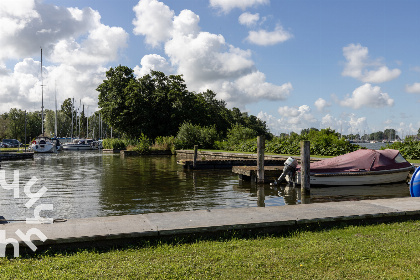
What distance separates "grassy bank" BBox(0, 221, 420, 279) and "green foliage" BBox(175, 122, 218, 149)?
42433 millimetres

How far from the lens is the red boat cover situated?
18594 millimetres

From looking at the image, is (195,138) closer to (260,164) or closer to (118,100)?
(118,100)

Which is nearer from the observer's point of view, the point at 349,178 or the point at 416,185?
the point at 416,185

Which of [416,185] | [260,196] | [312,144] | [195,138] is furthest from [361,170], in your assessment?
[195,138]

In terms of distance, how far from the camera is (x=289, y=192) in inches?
676

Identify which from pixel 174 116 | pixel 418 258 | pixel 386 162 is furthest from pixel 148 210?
pixel 174 116

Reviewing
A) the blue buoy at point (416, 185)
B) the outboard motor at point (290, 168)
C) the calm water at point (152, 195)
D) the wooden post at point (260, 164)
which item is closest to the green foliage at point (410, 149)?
the calm water at point (152, 195)

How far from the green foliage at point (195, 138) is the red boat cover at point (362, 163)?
30.4m

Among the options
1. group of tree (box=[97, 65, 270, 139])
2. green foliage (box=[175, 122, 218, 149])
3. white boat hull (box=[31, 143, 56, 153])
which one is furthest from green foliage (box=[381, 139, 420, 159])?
white boat hull (box=[31, 143, 56, 153])

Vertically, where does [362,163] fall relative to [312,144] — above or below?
below

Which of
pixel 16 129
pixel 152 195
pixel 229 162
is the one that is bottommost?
pixel 152 195

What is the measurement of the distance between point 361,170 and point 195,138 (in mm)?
33148

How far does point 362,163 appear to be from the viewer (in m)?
18.9

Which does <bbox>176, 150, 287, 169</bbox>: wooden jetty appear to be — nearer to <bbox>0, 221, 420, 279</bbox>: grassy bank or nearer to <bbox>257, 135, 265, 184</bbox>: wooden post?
<bbox>257, 135, 265, 184</bbox>: wooden post
